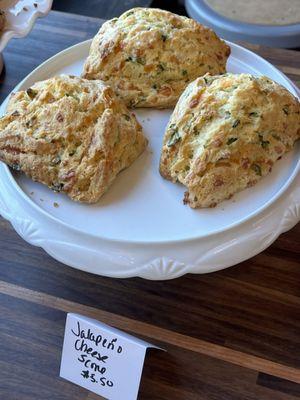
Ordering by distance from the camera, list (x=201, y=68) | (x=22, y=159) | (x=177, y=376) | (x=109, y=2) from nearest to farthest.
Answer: (x=177, y=376) → (x=22, y=159) → (x=201, y=68) → (x=109, y=2)

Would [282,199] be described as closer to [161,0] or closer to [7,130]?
[7,130]

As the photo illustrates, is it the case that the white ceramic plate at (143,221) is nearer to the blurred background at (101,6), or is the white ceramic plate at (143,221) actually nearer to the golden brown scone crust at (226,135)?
the golden brown scone crust at (226,135)

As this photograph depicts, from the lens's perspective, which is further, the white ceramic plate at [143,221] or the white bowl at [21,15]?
the white bowl at [21,15]

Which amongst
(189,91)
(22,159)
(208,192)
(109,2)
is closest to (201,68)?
(189,91)

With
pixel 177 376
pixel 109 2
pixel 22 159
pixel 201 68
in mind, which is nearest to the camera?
pixel 177 376

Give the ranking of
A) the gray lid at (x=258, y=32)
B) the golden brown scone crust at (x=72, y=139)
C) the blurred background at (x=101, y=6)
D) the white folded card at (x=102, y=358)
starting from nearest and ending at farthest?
the white folded card at (x=102, y=358), the golden brown scone crust at (x=72, y=139), the gray lid at (x=258, y=32), the blurred background at (x=101, y=6)

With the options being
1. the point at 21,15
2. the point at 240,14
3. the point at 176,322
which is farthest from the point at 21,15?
the point at 240,14

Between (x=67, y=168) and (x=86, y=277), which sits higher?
(x=67, y=168)

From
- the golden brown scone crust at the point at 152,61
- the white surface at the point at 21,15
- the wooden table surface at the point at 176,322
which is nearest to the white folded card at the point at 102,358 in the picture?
the wooden table surface at the point at 176,322
